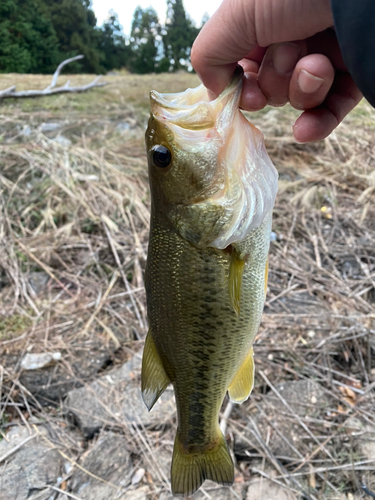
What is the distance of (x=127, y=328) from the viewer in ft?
10.1

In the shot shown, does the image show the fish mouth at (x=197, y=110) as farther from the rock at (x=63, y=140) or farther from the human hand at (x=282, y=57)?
the rock at (x=63, y=140)

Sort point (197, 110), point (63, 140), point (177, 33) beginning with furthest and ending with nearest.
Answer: point (63, 140) → point (177, 33) → point (197, 110)

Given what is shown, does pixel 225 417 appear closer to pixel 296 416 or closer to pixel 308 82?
pixel 296 416

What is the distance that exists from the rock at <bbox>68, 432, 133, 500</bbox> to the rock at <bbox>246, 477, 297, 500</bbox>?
687 mm

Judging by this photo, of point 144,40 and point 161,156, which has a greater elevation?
point 144,40

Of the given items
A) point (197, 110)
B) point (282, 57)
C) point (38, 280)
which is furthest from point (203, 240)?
point (38, 280)

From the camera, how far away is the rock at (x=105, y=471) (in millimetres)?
2125

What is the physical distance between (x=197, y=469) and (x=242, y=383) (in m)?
0.39

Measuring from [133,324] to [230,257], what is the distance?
2.12 m

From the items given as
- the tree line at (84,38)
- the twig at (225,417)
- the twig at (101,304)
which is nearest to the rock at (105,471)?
the twig at (225,417)

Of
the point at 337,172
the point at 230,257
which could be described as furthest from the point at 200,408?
the point at 337,172

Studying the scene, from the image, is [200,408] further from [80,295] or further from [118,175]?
[118,175]

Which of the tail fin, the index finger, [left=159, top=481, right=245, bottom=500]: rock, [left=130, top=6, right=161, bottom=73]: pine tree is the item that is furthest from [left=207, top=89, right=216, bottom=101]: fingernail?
[left=130, top=6, right=161, bottom=73]: pine tree

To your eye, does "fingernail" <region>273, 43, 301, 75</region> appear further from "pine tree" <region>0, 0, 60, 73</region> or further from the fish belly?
"pine tree" <region>0, 0, 60, 73</region>
